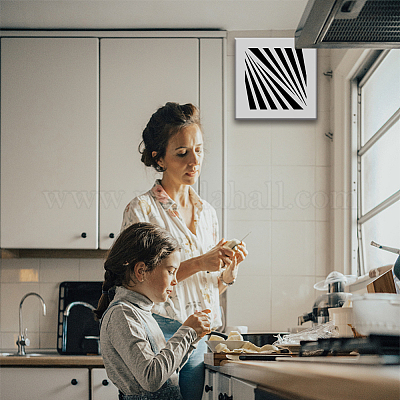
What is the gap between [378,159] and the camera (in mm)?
2439

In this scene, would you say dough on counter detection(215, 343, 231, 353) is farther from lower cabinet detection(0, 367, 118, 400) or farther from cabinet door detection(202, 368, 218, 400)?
lower cabinet detection(0, 367, 118, 400)

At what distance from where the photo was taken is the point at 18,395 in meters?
2.29

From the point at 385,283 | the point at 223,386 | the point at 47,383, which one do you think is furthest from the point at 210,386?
the point at 47,383

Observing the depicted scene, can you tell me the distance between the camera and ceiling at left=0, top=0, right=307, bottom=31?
8.86 ft

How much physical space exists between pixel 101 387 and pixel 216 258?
1087 millimetres

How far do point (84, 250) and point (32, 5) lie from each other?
1.33 m

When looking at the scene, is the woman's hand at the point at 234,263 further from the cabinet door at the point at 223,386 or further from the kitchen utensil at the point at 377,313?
the kitchen utensil at the point at 377,313

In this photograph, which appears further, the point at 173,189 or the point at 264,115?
the point at 264,115

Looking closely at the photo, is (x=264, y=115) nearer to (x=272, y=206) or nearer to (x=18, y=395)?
(x=272, y=206)

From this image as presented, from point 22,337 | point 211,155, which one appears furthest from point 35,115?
point 22,337

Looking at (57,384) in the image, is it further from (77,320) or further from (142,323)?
(142,323)

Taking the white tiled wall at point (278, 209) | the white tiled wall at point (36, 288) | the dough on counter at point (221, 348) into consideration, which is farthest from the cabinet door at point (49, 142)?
the dough on counter at point (221, 348)

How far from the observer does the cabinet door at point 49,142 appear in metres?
2.69

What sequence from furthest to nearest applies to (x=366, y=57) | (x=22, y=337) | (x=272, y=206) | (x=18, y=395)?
(x=272, y=206) → (x=22, y=337) → (x=366, y=57) → (x=18, y=395)
